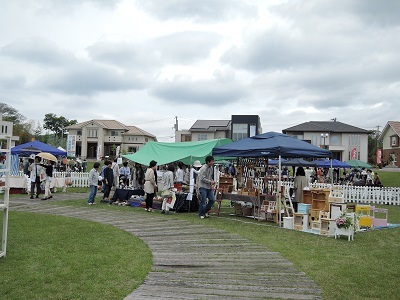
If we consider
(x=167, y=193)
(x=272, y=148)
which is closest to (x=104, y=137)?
(x=167, y=193)

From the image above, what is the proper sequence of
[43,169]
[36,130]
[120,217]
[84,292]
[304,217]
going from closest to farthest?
[84,292] → [304,217] → [120,217] → [43,169] → [36,130]

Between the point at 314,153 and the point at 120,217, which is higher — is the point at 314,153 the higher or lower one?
the higher one

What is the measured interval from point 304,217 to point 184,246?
395 cm

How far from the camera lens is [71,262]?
573cm

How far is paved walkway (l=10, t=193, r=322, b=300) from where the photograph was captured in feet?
15.2

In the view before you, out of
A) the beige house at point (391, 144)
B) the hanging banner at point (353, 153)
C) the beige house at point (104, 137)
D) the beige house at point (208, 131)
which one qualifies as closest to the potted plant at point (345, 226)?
the beige house at point (391, 144)

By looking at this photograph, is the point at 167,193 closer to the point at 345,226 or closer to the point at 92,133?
the point at 345,226

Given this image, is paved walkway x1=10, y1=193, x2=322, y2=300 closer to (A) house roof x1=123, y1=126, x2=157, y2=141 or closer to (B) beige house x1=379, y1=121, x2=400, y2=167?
(B) beige house x1=379, y1=121, x2=400, y2=167

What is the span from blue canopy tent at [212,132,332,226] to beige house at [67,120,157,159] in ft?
186

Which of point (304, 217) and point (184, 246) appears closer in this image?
point (184, 246)

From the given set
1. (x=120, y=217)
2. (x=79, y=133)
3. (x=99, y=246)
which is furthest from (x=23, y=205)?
(x=79, y=133)

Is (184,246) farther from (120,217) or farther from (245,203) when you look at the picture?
(245,203)

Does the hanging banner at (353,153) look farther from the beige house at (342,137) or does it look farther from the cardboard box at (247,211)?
the cardboard box at (247,211)

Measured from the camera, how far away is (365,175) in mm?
27031
